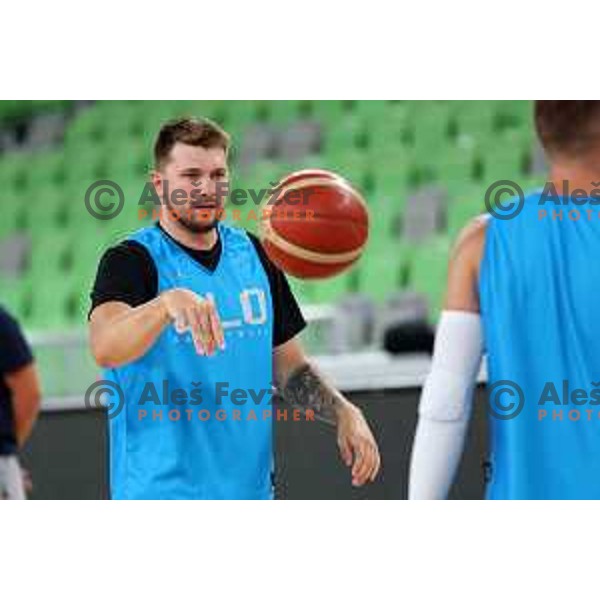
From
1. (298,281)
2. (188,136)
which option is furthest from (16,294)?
(298,281)

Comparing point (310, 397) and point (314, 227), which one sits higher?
point (314, 227)

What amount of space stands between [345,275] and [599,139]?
3.17 ft

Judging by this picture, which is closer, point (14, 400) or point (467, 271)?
point (467, 271)

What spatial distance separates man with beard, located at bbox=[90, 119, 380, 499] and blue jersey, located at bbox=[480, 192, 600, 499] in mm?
405

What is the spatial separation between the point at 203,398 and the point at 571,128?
3.86ft

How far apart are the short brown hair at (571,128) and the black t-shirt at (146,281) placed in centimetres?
79

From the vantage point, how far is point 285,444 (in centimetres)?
385

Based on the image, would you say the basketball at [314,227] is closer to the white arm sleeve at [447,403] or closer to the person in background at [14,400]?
the white arm sleeve at [447,403]

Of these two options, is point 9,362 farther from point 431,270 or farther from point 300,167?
point 431,270

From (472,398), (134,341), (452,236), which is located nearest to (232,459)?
(134,341)

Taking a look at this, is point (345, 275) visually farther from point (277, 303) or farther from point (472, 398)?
point (472, 398)

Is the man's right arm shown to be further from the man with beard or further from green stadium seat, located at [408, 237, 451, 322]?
green stadium seat, located at [408, 237, 451, 322]

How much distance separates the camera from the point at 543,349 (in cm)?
358

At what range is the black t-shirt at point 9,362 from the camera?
4047 millimetres
